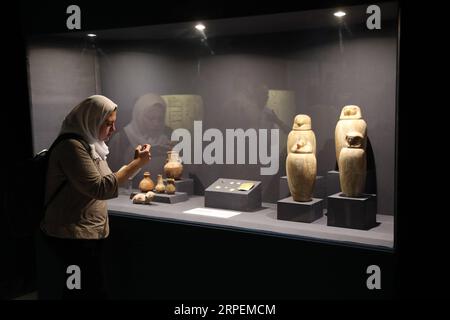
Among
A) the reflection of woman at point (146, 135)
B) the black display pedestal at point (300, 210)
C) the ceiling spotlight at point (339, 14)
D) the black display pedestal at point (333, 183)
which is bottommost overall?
the black display pedestal at point (300, 210)

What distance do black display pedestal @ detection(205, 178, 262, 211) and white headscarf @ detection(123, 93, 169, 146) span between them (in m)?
0.60

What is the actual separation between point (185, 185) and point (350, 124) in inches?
54.7

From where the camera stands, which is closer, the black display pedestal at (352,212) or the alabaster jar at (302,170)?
the black display pedestal at (352,212)

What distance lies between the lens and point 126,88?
4.14 m

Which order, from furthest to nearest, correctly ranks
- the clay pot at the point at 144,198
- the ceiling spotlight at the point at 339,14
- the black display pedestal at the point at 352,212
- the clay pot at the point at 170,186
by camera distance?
the clay pot at the point at 170,186 → the clay pot at the point at 144,198 → the black display pedestal at the point at 352,212 → the ceiling spotlight at the point at 339,14

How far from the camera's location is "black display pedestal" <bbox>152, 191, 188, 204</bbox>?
3885 mm

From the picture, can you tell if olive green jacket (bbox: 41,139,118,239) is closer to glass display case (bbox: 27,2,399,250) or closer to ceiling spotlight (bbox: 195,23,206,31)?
glass display case (bbox: 27,2,399,250)

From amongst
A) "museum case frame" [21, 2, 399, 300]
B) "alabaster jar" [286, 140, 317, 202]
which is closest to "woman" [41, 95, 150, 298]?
"museum case frame" [21, 2, 399, 300]

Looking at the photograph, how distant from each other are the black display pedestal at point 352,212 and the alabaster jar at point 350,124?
0.35 m

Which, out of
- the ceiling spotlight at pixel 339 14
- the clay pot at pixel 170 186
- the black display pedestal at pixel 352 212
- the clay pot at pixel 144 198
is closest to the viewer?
the ceiling spotlight at pixel 339 14

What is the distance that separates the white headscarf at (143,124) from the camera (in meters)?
4.06

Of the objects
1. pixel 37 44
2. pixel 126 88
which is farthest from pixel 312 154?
pixel 37 44

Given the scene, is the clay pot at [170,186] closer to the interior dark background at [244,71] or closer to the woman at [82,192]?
the interior dark background at [244,71]

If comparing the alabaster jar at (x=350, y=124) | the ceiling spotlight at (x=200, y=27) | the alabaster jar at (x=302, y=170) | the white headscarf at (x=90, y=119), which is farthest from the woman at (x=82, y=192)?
the alabaster jar at (x=350, y=124)
